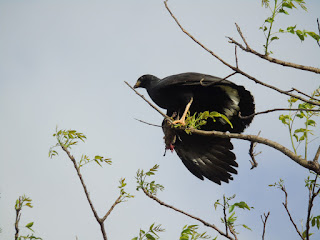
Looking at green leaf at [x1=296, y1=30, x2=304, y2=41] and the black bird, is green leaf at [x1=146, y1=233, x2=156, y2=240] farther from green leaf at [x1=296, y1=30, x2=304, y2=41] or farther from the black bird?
the black bird

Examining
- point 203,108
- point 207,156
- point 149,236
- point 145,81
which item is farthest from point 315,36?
point 145,81

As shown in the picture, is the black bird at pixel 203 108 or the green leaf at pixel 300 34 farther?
the black bird at pixel 203 108

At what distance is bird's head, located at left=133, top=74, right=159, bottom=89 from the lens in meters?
6.93

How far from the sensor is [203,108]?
20.1 ft

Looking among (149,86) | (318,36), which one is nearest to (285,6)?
(318,36)

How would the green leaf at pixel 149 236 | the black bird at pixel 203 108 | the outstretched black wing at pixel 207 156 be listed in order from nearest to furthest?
the green leaf at pixel 149 236 → the black bird at pixel 203 108 → the outstretched black wing at pixel 207 156

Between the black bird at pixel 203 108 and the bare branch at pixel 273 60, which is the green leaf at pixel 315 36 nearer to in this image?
the bare branch at pixel 273 60

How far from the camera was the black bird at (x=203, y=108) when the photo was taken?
18.8ft

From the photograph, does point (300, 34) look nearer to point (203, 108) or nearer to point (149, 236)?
point (149, 236)

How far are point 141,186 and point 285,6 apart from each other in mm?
2195

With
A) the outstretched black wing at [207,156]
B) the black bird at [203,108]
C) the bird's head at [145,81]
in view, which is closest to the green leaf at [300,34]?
the black bird at [203,108]

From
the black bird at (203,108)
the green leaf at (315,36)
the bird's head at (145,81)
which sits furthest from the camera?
the bird's head at (145,81)

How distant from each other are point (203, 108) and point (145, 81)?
1425 mm

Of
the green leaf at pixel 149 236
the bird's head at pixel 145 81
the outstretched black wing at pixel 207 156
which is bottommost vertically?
the green leaf at pixel 149 236
